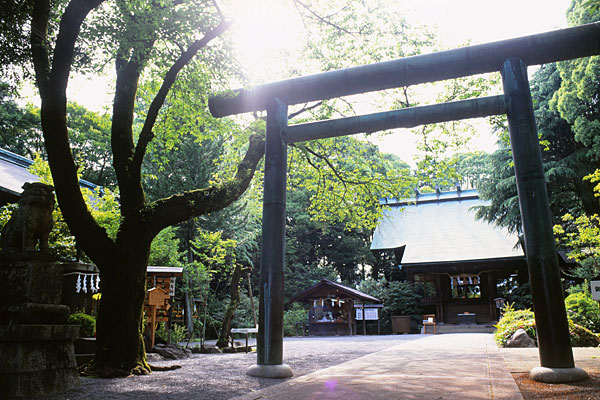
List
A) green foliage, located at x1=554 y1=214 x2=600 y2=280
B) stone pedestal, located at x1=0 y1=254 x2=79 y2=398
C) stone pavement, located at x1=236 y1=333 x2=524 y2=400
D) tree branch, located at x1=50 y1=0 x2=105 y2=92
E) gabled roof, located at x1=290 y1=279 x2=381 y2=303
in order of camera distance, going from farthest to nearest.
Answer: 1. gabled roof, located at x1=290 y1=279 x2=381 y2=303
2. green foliage, located at x1=554 y1=214 x2=600 y2=280
3. tree branch, located at x1=50 y1=0 x2=105 y2=92
4. stone pedestal, located at x1=0 y1=254 x2=79 y2=398
5. stone pavement, located at x1=236 y1=333 x2=524 y2=400

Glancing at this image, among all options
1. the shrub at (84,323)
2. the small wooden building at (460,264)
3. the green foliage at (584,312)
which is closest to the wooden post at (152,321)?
the shrub at (84,323)

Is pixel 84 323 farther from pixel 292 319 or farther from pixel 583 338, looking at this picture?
pixel 292 319

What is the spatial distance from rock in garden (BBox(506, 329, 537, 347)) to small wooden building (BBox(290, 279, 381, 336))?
11768mm

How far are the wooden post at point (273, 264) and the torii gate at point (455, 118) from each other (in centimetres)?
1

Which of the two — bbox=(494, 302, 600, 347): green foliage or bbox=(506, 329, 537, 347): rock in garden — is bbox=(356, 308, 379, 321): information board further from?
bbox=(506, 329, 537, 347): rock in garden

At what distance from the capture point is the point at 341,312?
73.6 feet

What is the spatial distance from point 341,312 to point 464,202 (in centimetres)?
1272

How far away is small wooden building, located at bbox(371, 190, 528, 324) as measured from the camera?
21.9m

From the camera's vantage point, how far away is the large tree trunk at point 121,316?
6613 millimetres

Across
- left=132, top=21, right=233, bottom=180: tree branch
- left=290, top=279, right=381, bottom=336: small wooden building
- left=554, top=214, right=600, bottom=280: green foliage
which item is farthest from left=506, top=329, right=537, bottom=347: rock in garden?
left=290, top=279, right=381, bottom=336: small wooden building

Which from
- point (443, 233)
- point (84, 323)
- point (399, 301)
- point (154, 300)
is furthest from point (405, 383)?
point (443, 233)

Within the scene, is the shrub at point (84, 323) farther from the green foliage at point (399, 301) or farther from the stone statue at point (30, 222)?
the green foliage at point (399, 301)

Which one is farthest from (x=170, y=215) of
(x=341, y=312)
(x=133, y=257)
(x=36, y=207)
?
(x=341, y=312)

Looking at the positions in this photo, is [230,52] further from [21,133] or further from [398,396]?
[21,133]
